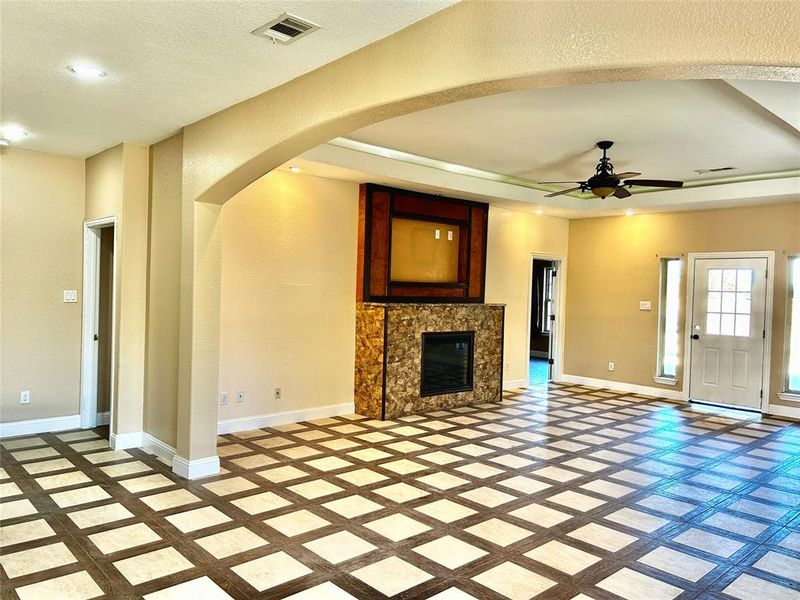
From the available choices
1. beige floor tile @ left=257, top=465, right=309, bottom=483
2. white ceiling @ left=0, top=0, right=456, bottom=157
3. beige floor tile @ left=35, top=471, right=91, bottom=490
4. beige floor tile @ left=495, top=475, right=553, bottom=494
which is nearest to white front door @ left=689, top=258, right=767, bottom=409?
beige floor tile @ left=495, top=475, right=553, bottom=494

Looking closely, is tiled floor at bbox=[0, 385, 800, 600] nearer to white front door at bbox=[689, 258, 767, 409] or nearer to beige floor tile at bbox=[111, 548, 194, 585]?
beige floor tile at bbox=[111, 548, 194, 585]

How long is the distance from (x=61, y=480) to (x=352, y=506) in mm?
2186

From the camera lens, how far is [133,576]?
2857mm

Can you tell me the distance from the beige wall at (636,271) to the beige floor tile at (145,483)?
22.6ft

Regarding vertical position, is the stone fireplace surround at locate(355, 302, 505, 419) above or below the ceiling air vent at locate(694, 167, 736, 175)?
below

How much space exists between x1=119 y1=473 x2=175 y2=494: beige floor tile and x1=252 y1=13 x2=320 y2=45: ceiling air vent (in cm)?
313

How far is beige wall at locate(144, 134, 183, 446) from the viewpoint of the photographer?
4680 millimetres

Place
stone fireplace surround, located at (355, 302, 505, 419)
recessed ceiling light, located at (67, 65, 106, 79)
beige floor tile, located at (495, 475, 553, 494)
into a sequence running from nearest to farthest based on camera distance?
recessed ceiling light, located at (67, 65, 106, 79) < beige floor tile, located at (495, 475, 553, 494) < stone fireplace surround, located at (355, 302, 505, 419)

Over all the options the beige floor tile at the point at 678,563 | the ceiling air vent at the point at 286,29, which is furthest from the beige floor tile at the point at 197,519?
the ceiling air vent at the point at 286,29

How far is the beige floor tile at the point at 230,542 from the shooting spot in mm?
3152

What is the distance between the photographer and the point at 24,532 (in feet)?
10.9

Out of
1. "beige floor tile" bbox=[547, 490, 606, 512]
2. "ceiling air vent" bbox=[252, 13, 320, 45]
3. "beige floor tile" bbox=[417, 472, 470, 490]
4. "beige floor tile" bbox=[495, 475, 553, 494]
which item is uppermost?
"ceiling air vent" bbox=[252, 13, 320, 45]

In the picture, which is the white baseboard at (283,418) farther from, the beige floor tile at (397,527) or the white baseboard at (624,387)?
the white baseboard at (624,387)

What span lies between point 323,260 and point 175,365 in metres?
2.21
